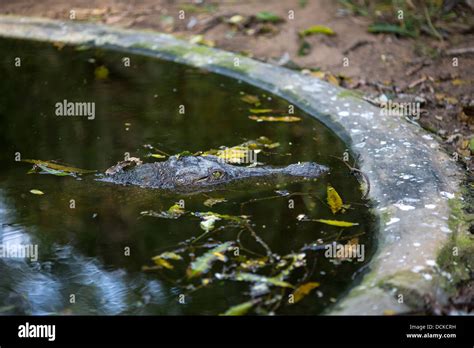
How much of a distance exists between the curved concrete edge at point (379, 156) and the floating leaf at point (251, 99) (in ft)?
0.83

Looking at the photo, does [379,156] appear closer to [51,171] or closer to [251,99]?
[251,99]

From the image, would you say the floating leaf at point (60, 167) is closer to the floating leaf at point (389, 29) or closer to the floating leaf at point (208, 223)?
the floating leaf at point (208, 223)

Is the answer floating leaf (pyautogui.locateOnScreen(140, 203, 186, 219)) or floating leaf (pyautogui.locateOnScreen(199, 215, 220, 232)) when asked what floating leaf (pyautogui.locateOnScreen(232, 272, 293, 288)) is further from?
floating leaf (pyautogui.locateOnScreen(140, 203, 186, 219))

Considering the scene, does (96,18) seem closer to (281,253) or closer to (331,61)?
(331,61)

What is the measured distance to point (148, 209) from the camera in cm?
447

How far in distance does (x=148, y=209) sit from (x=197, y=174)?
462mm

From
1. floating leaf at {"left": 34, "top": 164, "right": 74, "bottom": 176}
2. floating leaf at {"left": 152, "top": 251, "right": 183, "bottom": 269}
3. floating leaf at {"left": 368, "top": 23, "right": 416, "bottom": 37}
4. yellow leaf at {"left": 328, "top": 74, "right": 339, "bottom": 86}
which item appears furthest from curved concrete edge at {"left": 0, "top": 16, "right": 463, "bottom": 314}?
floating leaf at {"left": 34, "top": 164, "right": 74, "bottom": 176}

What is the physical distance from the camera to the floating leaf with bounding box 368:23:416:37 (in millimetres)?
8062

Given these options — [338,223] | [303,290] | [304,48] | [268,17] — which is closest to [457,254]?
[338,223]

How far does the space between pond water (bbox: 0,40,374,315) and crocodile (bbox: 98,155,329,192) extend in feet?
0.35

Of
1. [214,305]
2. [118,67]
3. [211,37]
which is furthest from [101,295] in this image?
[211,37]

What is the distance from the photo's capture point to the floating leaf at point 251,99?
6.40 m
